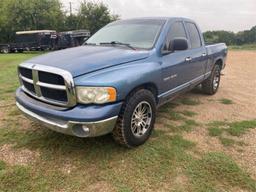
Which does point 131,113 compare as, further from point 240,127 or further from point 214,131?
point 240,127

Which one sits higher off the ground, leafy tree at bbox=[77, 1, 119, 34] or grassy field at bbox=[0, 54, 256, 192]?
leafy tree at bbox=[77, 1, 119, 34]

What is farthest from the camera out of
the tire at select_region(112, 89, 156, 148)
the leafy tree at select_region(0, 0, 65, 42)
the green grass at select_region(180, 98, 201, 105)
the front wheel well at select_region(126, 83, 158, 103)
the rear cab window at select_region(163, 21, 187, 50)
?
the leafy tree at select_region(0, 0, 65, 42)

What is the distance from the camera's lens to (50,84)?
9.70 feet

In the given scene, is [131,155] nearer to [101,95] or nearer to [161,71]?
[101,95]

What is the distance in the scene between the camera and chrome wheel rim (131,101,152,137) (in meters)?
3.36

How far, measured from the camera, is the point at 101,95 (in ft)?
9.26

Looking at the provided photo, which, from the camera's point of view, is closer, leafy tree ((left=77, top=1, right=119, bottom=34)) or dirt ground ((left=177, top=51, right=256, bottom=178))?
dirt ground ((left=177, top=51, right=256, bottom=178))

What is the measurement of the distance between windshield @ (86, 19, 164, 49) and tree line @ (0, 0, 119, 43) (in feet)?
102

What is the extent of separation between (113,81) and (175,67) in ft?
5.07

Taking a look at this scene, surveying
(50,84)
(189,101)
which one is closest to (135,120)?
(50,84)

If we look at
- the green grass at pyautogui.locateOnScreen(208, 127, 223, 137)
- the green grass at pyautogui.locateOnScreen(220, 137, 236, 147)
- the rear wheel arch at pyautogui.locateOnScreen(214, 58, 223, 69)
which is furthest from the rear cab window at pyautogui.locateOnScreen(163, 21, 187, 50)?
the rear wheel arch at pyautogui.locateOnScreen(214, 58, 223, 69)

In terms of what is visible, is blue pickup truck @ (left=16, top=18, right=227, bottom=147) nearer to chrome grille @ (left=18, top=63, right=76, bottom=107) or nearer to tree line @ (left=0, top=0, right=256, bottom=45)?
chrome grille @ (left=18, top=63, right=76, bottom=107)

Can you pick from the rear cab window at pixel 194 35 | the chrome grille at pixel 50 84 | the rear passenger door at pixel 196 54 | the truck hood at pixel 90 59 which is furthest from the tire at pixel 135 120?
the rear cab window at pixel 194 35

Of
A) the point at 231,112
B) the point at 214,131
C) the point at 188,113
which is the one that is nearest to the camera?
the point at 214,131
